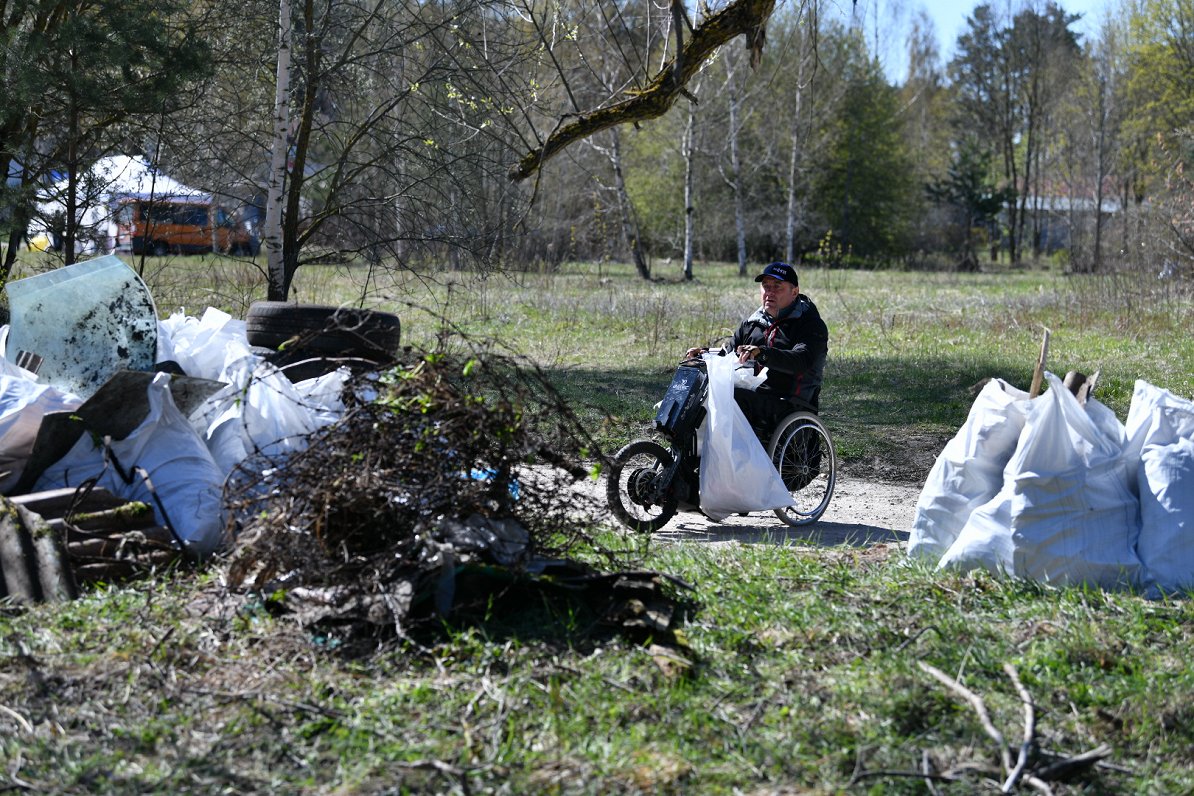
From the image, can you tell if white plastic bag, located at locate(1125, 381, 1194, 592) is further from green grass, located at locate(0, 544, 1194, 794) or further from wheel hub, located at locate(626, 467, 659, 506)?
wheel hub, located at locate(626, 467, 659, 506)

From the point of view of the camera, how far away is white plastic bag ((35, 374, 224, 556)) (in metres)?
5.53

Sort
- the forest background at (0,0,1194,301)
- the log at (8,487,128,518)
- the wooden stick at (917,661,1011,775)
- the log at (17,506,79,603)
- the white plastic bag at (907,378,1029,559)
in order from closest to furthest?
the wooden stick at (917,661,1011,775) < the log at (17,506,79,603) < the log at (8,487,128,518) < the white plastic bag at (907,378,1029,559) < the forest background at (0,0,1194,301)

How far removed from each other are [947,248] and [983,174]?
12.0 ft

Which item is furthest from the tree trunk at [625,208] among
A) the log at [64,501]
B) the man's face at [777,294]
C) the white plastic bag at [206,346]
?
the log at [64,501]

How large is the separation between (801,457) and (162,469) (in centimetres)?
365

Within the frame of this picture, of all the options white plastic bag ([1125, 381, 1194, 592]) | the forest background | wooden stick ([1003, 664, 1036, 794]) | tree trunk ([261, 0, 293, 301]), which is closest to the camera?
wooden stick ([1003, 664, 1036, 794])

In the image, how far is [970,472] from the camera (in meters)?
5.38

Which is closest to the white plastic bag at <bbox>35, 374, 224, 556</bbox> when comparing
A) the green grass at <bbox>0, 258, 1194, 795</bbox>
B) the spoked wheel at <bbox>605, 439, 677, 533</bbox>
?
the green grass at <bbox>0, 258, 1194, 795</bbox>

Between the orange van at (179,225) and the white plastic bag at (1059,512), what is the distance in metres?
11.5

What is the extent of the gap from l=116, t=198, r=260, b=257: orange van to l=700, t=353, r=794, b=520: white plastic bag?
31.5 feet

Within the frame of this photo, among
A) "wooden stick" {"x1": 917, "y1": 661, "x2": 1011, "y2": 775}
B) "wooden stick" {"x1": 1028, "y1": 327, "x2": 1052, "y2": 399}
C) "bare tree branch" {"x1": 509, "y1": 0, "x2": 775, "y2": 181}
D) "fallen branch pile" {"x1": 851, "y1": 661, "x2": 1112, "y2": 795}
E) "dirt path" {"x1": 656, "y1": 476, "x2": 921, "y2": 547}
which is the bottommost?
"dirt path" {"x1": 656, "y1": 476, "x2": 921, "y2": 547}

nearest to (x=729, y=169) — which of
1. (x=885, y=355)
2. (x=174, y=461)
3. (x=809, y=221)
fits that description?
(x=809, y=221)

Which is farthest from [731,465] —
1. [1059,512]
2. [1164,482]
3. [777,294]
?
[1164,482]

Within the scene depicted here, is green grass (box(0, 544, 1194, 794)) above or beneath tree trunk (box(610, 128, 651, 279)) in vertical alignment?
beneath
